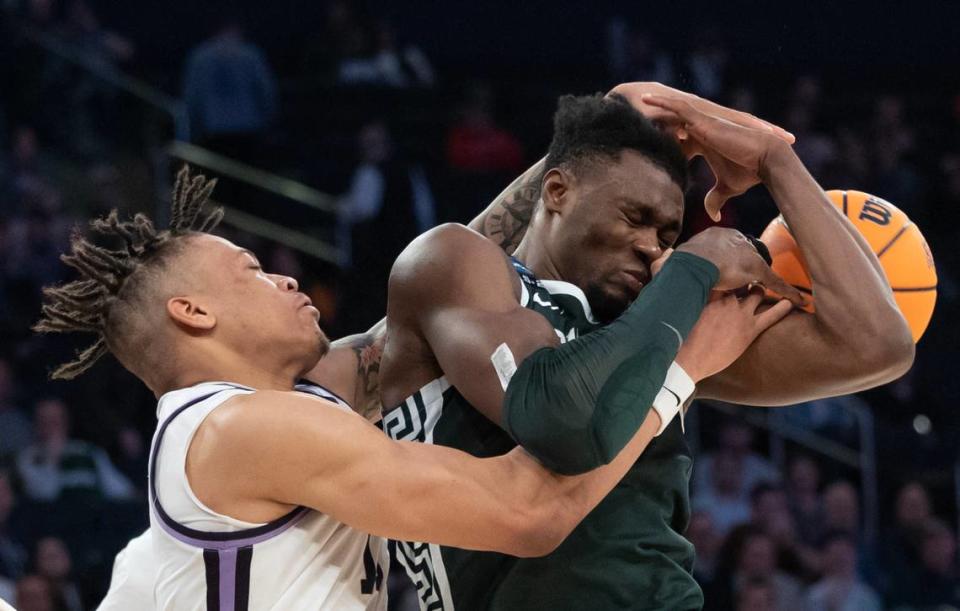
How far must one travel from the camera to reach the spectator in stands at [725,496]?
27.1 ft

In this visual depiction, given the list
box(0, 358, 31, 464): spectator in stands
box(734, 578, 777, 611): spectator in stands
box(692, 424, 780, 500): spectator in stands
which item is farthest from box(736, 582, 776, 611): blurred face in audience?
box(0, 358, 31, 464): spectator in stands

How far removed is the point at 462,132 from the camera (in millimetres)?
10969

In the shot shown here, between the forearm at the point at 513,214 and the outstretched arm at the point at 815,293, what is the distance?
52cm

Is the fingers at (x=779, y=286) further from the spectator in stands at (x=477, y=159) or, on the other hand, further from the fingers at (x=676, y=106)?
the spectator in stands at (x=477, y=159)

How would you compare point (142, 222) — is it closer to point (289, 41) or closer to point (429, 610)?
point (429, 610)

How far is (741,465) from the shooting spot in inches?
333

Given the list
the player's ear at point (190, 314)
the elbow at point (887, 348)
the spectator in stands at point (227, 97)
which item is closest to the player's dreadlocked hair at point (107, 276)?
the player's ear at point (190, 314)

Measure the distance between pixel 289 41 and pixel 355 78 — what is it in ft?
7.32

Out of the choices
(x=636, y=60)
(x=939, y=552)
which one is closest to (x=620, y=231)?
(x=939, y=552)

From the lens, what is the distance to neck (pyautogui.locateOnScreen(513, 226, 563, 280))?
3314mm

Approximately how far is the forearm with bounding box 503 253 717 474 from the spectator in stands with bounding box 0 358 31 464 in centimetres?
583

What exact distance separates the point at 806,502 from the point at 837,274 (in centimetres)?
558

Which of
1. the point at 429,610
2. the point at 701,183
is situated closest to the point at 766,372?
the point at 429,610

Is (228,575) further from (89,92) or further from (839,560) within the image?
(89,92)
